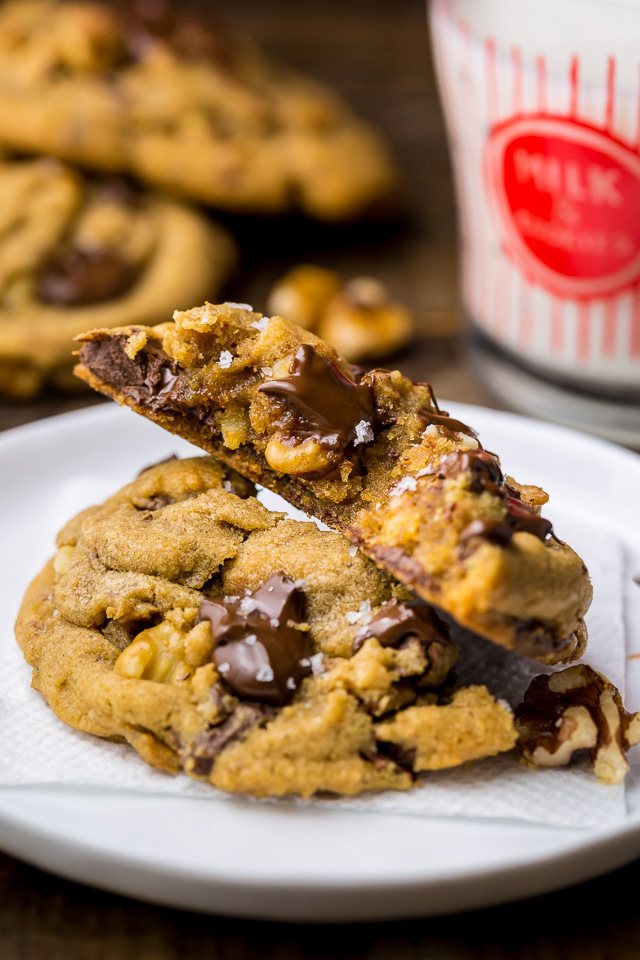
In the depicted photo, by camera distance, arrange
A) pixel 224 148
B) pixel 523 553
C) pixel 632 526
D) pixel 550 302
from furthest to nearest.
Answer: pixel 224 148, pixel 550 302, pixel 632 526, pixel 523 553

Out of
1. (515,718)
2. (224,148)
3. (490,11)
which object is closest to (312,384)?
(515,718)

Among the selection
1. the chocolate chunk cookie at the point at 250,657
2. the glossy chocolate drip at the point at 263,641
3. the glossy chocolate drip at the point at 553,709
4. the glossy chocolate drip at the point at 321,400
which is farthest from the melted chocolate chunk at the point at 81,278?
the glossy chocolate drip at the point at 553,709

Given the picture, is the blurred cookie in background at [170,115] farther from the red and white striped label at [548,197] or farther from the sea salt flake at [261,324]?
the sea salt flake at [261,324]

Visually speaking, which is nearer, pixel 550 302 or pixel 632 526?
pixel 632 526

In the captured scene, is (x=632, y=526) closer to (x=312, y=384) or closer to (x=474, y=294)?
(x=312, y=384)

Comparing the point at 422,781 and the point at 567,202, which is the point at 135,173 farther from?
the point at 422,781

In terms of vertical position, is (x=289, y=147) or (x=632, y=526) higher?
(x=289, y=147)

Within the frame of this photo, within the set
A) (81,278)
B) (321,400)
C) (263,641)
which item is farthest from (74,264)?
(263,641)
